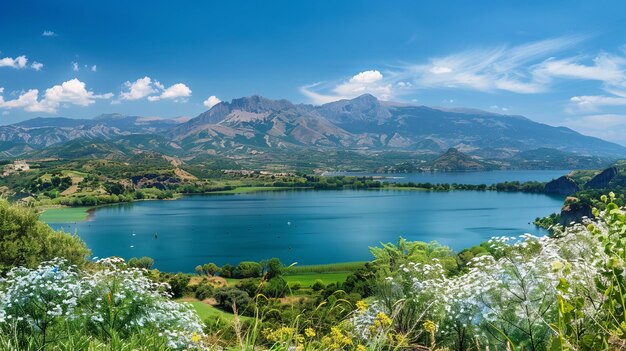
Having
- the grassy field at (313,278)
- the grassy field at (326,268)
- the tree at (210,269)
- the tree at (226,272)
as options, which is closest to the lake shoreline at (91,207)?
the tree at (210,269)

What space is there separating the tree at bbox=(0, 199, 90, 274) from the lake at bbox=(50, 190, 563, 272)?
37.9m

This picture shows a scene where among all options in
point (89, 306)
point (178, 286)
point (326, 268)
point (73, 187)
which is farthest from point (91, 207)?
point (89, 306)

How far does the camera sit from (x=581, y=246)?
5.80 metres

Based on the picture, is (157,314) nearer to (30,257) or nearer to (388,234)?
(30,257)

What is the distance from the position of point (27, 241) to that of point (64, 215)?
3681 inches

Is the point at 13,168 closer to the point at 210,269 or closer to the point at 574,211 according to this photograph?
the point at 210,269

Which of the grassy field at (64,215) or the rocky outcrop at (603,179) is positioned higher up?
the rocky outcrop at (603,179)

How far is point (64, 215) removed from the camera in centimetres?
10025

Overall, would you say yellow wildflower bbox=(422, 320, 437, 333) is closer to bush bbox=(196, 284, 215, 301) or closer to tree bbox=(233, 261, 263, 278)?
bush bbox=(196, 284, 215, 301)

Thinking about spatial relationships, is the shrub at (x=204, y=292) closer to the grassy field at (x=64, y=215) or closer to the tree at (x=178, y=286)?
the tree at (x=178, y=286)

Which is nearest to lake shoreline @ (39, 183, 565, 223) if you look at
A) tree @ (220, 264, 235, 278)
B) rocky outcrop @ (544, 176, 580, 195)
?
tree @ (220, 264, 235, 278)

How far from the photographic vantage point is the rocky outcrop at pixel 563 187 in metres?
147

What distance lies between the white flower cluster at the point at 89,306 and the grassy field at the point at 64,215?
91134 mm

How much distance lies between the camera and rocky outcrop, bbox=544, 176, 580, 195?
147 m
